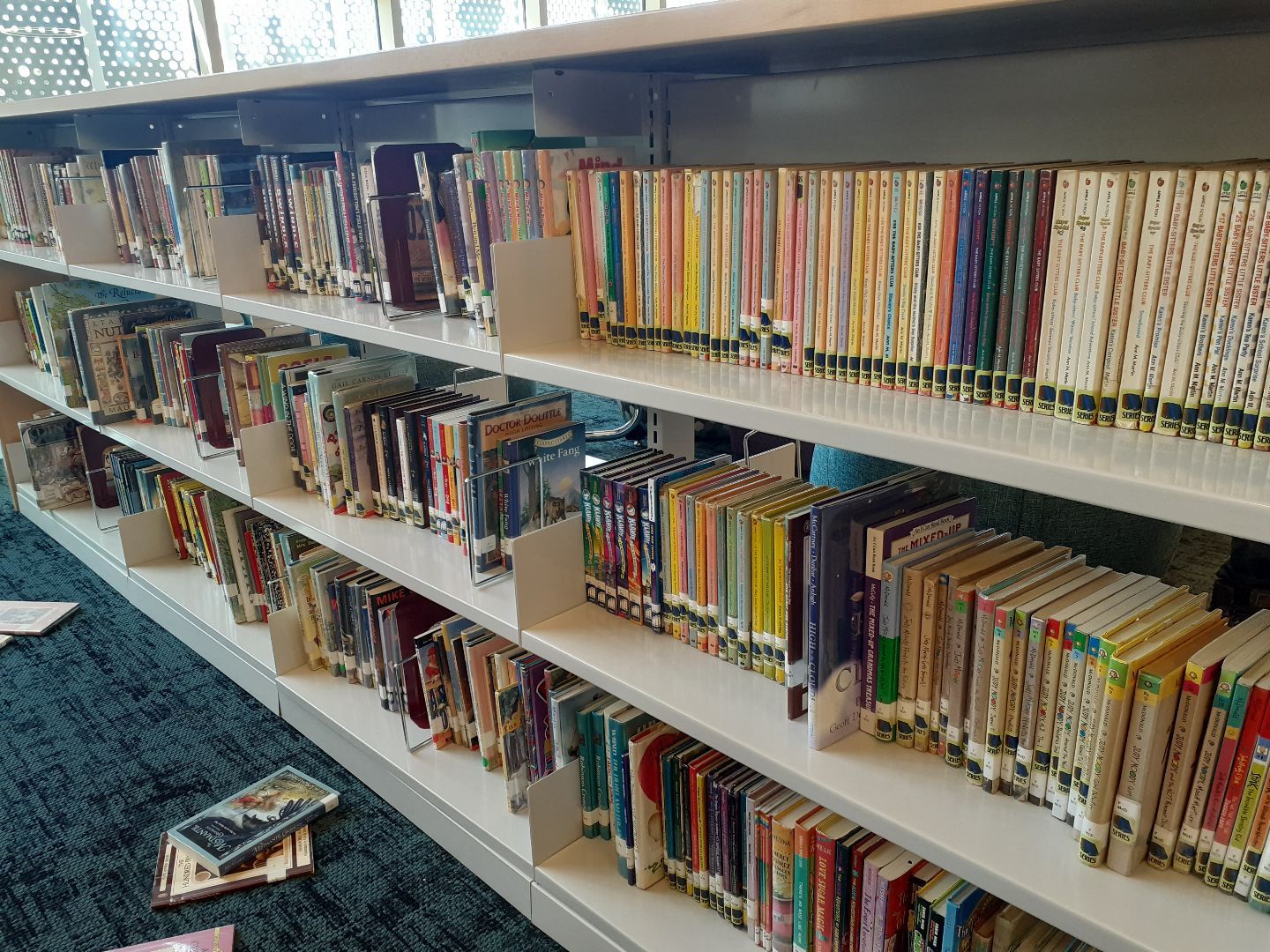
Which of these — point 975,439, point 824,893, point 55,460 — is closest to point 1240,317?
point 975,439

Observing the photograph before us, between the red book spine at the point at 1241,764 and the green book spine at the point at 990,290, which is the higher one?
the green book spine at the point at 990,290

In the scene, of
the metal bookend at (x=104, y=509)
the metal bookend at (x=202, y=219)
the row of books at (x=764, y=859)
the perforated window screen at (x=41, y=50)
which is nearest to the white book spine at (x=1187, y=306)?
the row of books at (x=764, y=859)

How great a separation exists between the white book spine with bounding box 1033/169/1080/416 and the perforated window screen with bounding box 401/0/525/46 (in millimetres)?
3569

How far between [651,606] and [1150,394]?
746mm

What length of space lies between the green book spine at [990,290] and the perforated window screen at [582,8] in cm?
317

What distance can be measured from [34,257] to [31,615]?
109cm

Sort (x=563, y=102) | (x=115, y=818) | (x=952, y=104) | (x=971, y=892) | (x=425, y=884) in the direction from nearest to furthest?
1. (x=971, y=892)
2. (x=952, y=104)
3. (x=563, y=102)
4. (x=425, y=884)
5. (x=115, y=818)

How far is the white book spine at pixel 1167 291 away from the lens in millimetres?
803

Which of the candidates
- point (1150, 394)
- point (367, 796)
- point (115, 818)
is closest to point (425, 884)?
point (367, 796)

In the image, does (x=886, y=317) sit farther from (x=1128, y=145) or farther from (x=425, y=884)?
(x=425, y=884)

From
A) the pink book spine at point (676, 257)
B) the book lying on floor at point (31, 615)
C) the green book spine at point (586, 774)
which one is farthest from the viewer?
the book lying on floor at point (31, 615)

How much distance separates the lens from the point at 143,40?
3779 millimetres

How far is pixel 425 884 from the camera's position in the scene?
1.66m

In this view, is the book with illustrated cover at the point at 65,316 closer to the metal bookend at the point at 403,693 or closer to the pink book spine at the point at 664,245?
the metal bookend at the point at 403,693
